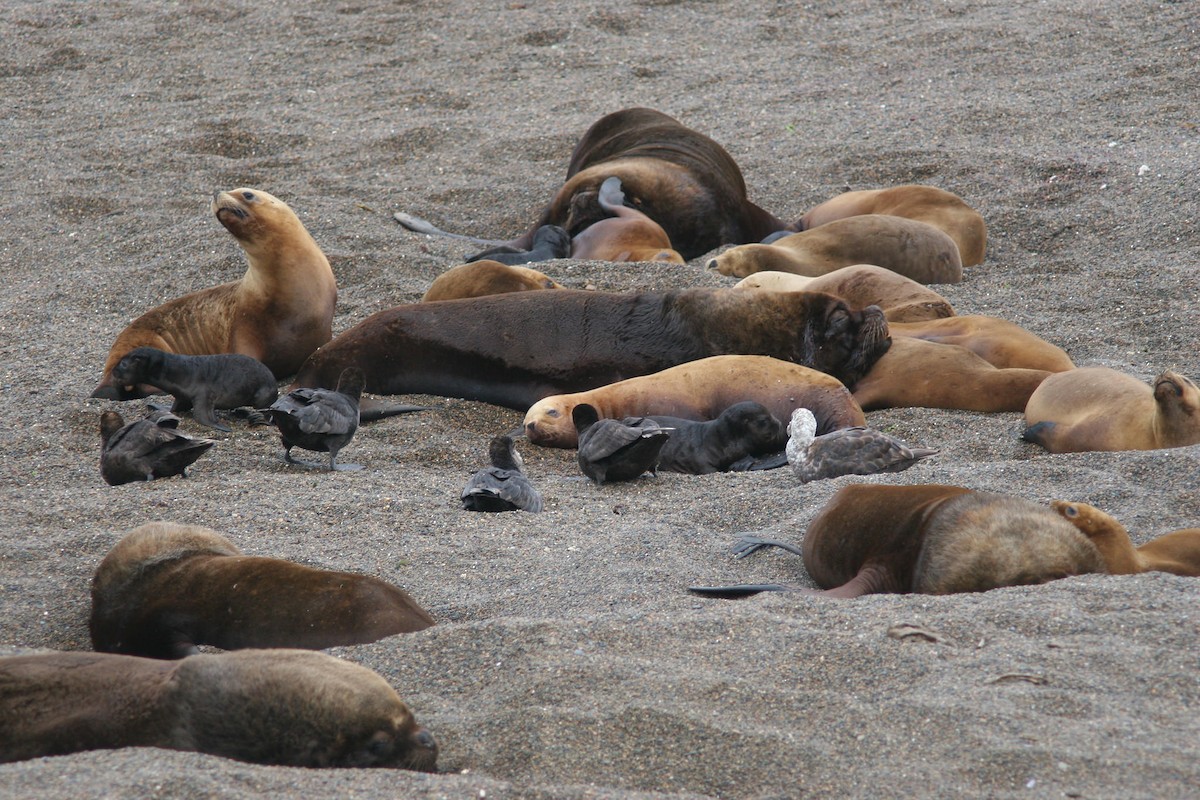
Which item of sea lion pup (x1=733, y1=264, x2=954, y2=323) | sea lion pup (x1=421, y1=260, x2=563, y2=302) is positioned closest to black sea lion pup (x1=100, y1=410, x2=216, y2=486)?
sea lion pup (x1=421, y1=260, x2=563, y2=302)

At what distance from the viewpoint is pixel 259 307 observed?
614 centimetres

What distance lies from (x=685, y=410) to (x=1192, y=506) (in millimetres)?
2059

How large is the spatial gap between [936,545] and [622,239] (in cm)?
459

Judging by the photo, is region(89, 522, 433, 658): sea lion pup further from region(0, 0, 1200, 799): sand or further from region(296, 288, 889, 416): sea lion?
region(296, 288, 889, 416): sea lion

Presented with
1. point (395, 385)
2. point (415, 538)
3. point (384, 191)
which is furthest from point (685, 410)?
point (384, 191)

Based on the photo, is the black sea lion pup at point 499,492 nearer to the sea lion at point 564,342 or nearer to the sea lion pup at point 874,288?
the sea lion at point 564,342

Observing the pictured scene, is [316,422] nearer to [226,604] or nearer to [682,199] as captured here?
[226,604]

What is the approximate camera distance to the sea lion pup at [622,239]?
7543mm

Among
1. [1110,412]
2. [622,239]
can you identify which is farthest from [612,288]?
[1110,412]

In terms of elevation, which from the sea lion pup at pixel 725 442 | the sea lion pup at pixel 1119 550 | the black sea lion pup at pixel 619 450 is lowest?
the sea lion pup at pixel 725 442

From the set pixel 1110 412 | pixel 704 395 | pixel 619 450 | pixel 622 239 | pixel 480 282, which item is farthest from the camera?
pixel 622 239

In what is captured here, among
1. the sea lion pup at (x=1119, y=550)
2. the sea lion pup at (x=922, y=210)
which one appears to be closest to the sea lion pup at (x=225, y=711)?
the sea lion pup at (x=1119, y=550)

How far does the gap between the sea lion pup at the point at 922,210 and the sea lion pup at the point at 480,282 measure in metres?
2.12

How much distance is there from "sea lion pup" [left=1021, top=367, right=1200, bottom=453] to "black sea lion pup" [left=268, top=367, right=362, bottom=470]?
91.3 inches
